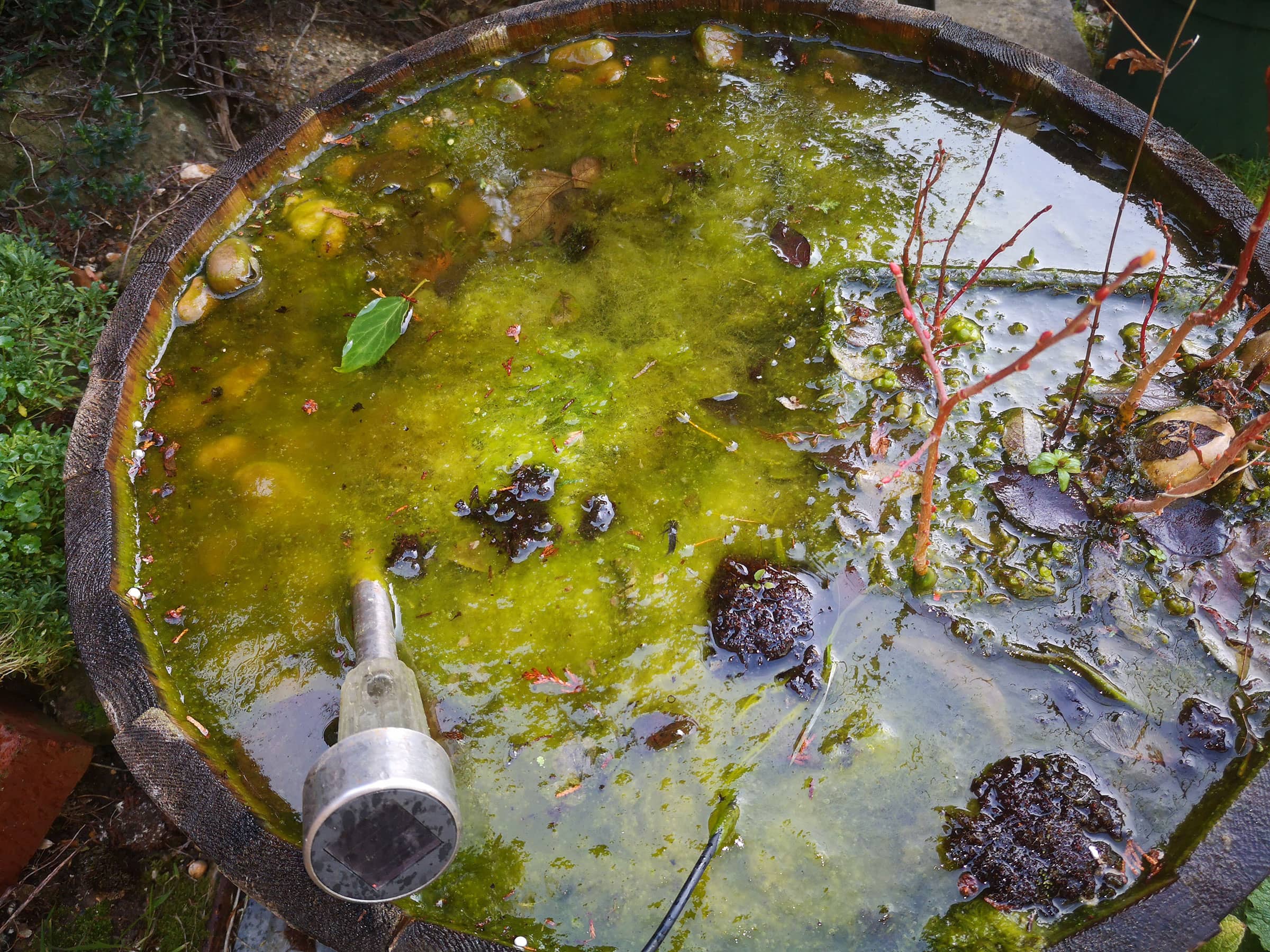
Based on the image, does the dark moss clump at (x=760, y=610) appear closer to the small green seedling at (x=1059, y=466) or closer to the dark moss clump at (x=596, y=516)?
the dark moss clump at (x=596, y=516)

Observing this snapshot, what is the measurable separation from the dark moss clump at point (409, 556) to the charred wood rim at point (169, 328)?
559mm

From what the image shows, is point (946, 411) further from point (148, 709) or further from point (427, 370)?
point (148, 709)

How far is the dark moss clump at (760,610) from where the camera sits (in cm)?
179

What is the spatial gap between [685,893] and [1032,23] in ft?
14.1

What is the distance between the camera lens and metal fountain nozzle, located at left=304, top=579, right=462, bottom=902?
1.25 metres

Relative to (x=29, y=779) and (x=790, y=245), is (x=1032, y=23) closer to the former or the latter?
(x=790, y=245)

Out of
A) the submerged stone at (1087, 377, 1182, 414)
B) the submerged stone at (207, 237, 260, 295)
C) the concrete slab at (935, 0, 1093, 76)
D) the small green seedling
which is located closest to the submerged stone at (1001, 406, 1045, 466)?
the small green seedling

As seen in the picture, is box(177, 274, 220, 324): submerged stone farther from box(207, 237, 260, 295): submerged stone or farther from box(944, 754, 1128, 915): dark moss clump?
box(944, 754, 1128, 915): dark moss clump

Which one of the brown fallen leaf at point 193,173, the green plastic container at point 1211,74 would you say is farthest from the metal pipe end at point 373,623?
the green plastic container at point 1211,74

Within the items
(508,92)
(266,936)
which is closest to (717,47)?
(508,92)

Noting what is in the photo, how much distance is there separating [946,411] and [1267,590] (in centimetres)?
107

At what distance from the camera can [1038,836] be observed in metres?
1.54

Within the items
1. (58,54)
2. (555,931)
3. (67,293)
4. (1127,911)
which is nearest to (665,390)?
(555,931)

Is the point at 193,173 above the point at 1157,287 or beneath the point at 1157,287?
beneath
